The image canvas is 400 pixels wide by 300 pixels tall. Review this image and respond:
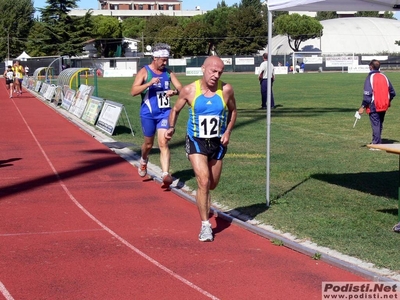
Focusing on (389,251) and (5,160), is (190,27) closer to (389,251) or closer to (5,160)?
(5,160)

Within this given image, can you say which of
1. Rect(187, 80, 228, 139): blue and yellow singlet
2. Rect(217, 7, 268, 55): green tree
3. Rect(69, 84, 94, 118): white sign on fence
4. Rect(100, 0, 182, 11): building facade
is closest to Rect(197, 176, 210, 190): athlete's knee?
Rect(187, 80, 228, 139): blue and yellow singlet

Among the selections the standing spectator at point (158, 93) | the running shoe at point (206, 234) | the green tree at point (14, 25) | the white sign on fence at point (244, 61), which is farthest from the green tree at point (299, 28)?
the running shoe at point (206, 234)

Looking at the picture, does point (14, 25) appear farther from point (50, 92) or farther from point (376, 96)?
point (376, 96)

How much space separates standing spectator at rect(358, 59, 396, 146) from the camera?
15.3 m

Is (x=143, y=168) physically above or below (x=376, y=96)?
below

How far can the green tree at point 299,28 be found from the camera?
112m

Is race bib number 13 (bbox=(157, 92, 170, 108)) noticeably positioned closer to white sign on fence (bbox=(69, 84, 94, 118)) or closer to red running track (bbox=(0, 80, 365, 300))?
red running track (bbox=(0, 80, 365, 300))

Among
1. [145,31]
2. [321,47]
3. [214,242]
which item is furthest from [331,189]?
[145,31]

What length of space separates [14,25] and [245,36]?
3714 cm

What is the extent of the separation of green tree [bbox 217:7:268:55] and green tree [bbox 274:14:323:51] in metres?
5.26

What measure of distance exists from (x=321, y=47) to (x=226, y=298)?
11303 centimetres

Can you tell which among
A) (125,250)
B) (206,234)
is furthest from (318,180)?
(125,250)

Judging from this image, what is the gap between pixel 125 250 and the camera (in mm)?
7926

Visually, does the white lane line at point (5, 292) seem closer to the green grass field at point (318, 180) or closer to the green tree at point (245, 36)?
the green grass field at point (318, 180)
